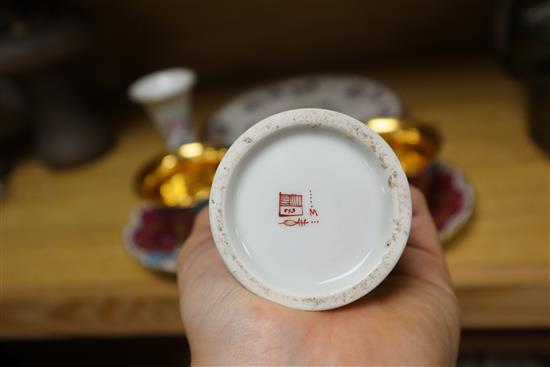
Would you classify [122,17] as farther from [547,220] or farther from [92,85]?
[547,220]

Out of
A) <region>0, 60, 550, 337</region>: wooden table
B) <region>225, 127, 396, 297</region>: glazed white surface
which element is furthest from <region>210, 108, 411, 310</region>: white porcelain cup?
<region>0, 60, 550, 337</region>: wooden table

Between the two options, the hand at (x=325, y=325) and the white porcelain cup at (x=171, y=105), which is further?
the white porcelain cup at (x=171, y=105)

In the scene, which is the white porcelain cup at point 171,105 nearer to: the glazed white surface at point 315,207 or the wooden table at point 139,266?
the wooden table at point 139,266

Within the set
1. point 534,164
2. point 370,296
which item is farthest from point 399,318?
point 534,164

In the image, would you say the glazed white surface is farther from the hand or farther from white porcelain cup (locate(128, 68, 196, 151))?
white porcelain cup (locate(128, 68, 196, 151))

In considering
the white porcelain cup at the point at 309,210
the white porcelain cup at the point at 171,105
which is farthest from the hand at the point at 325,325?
the white porcelain cup at the point at 171,105

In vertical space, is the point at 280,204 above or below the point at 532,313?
above
